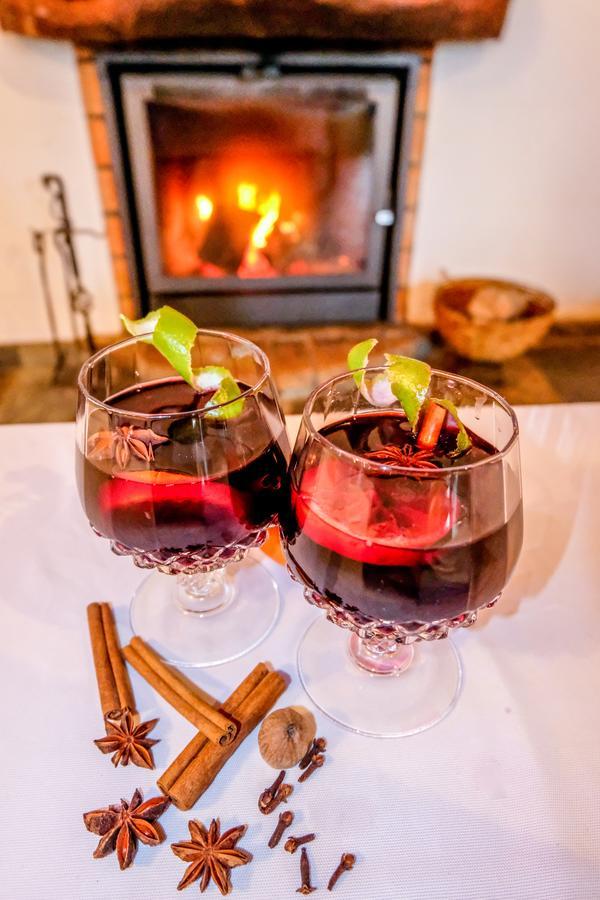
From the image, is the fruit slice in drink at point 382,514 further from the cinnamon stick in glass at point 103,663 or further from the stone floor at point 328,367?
the stone floor at point 328,367

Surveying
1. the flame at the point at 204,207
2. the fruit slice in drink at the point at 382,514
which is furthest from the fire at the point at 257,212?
the fruit slice in drink at the point at 382,514

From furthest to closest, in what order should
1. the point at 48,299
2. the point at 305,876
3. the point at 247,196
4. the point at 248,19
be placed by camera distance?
1. the point at 48,299
2. the point at 247,196
3. the point at 248,19
4. the point at 305,876

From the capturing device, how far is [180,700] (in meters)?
0.57

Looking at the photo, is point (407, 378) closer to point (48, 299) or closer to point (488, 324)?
point (488, 324)

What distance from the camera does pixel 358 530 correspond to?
18.9 inches

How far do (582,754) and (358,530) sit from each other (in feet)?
0.90

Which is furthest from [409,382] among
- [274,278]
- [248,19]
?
[274,278]

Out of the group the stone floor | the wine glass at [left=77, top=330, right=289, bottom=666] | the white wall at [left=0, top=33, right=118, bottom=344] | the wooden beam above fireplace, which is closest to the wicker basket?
the stone floor

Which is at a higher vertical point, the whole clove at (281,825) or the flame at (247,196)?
the flame at (247,196)

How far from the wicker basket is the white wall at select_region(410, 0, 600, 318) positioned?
107 mm

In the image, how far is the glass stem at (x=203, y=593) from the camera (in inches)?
26.6

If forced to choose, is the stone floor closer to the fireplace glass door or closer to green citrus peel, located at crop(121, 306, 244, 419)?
the fireplace glass door

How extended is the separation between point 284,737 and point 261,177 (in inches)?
77.8

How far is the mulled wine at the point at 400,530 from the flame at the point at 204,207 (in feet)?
6.09
